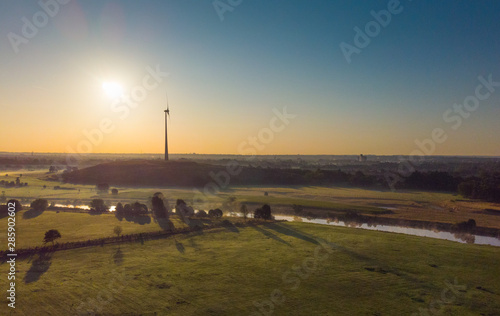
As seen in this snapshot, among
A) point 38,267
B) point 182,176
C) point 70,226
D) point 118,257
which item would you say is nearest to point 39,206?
point 70,226

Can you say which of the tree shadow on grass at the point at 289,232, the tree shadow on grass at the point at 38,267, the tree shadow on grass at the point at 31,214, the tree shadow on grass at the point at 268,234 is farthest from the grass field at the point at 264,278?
the tree shadow on grass at the point at 31,214

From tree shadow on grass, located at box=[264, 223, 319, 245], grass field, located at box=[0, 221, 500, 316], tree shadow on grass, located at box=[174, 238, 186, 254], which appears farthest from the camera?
tree shadow on grass, located at box=[264, 223, 319, 245]

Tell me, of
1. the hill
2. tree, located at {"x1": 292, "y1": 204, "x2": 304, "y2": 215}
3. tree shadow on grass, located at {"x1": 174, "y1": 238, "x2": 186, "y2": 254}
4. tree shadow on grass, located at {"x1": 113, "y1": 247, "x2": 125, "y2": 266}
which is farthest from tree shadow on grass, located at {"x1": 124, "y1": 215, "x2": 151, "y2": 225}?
the hill

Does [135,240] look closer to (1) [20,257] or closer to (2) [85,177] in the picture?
(1) [20,257]

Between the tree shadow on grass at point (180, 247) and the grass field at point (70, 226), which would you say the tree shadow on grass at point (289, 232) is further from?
the tree shadow on grass at point (180, 247)

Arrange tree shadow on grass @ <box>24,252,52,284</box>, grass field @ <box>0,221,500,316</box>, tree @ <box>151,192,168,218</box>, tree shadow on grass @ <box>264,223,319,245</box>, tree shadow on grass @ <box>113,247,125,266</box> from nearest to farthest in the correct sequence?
1. grass field @ <box>0,221,500,316</box>
2. tree shadow on grass @ <box>24,252,52,284</box>
3. tree shadow on grass @ <box>113,247,125,266</box>
4. tree shadow on grass @ <box>264,223,319,245</box>
5. tree @ <box>151,192,168,218</box>

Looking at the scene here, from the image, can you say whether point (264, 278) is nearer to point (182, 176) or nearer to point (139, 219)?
point (139, 219)

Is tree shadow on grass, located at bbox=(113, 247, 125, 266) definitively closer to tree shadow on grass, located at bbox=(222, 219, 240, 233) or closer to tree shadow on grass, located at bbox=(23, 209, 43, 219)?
tree shadow on grass, located at bbox=(222, 219, 240, 233)
